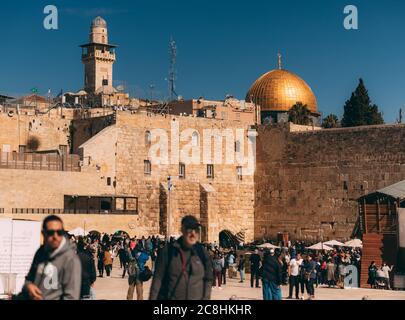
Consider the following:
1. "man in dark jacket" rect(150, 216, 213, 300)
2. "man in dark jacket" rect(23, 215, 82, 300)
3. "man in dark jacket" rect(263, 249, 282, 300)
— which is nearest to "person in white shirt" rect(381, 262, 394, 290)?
"man in dark jacket" rect(263, 249, 282, 300)

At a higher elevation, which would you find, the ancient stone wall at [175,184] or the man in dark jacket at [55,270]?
the ancient stone wall at [175,184]

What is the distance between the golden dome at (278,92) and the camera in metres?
57.7

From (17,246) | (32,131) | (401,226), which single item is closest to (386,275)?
(401,226)

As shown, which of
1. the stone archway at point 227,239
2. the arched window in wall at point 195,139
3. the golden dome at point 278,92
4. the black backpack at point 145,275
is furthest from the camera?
the golden dome at point 278,92

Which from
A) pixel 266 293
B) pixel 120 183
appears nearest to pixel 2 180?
pixel 120 183

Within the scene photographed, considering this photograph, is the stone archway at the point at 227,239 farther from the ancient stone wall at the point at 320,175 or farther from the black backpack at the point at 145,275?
the black backpack at the point at 145,275

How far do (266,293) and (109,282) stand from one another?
9.32 meters

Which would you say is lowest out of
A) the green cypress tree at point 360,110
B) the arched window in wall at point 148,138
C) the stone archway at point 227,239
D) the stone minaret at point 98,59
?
the stone archway at point 227,239

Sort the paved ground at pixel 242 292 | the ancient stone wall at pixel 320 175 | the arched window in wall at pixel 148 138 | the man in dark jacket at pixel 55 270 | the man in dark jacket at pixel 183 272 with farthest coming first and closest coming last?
the arched window in wall at pixel 148 138 → the ancient stone wall at pixel 320 175 → the paved ground at pixel 242 292 → the man in dark jacket at pixel 183 272 → the man in dark jacket at pixel 55 270

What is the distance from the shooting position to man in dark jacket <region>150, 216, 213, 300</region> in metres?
6.98

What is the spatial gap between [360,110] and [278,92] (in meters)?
6.77

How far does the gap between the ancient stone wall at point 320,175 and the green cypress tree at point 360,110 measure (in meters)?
9.34

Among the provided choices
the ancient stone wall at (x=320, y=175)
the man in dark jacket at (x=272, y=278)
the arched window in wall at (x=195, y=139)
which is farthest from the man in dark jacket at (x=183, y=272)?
the arched window in wall at (x=195, y=139)

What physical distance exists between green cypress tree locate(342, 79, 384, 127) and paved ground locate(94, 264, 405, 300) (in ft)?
103
